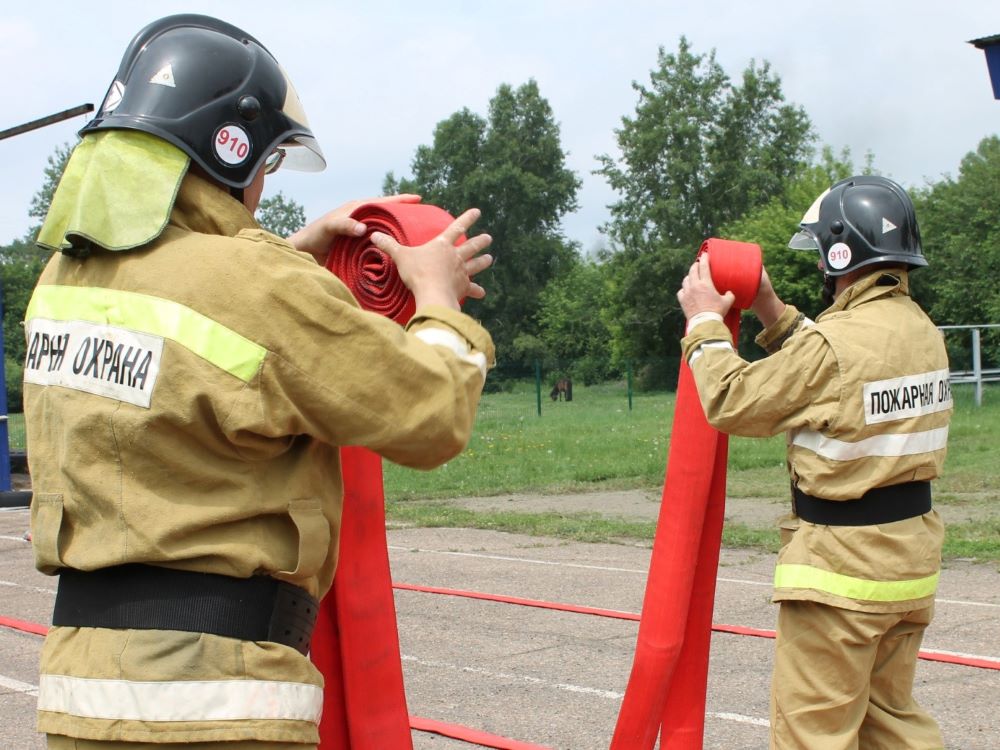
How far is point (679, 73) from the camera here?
201ft

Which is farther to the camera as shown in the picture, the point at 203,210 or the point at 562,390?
the point at 562,390

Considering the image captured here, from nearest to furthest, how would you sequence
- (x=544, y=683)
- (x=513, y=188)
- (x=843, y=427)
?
(x=843, y=427) → (x=544, y=683) → (x=513, y=188)

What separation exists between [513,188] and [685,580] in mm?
70555

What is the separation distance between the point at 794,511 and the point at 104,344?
2.31 meters

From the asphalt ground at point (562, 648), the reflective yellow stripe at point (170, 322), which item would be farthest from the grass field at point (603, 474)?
the reflective yellow stripe at point (170, 322)

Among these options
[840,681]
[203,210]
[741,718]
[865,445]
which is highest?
[203,210]

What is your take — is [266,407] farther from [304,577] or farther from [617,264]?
[617,264]

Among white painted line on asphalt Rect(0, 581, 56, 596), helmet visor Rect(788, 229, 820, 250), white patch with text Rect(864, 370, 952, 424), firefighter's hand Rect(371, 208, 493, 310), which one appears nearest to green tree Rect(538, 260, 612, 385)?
white painted line on asphalt Rect(0, 581, 56, 596)

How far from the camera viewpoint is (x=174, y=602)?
1.93 m

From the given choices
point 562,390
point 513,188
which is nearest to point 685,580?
point 562,390

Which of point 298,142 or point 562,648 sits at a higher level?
point 298,142

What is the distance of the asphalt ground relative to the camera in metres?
5.27

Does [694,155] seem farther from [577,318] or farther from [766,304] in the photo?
[766,304]

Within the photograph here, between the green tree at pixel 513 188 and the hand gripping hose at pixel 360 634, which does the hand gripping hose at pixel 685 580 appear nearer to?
the hand gripping hose at pixel 360 634
